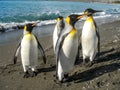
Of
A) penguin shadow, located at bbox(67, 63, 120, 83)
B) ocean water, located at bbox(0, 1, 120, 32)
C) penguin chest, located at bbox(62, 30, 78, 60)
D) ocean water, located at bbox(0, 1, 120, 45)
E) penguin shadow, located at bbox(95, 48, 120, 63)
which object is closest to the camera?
penguin chest, located at bbox(62, 30, 78, 60)

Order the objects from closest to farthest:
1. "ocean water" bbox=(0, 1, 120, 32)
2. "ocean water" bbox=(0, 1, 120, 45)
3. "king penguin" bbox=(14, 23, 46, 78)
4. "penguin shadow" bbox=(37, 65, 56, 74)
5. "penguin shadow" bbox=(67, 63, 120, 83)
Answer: "penguin shadow" bbox=(67, 63, 120, 83)
"king penguin" bbox=(14, 23, 46, 78)
"penguin shadow" bbox=(37, 65, 56, 74)
"ocean water" bbox=(0, 1, 120, 45)
"ocean water" bbox=(0, 1, 120, 32)

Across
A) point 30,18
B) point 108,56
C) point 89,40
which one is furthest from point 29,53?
point 30,18

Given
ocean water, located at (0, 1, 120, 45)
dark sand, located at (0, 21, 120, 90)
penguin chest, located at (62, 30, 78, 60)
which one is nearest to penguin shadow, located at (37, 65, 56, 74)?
dark sand, located at (0, 21, 120, 90)

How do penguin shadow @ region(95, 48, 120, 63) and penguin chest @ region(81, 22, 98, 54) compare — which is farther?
penguin shadow @ region(95, 48, 120, 63)

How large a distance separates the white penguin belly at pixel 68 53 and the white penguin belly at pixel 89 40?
1.40 m

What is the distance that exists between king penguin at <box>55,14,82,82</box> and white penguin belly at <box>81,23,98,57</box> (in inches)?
54.7

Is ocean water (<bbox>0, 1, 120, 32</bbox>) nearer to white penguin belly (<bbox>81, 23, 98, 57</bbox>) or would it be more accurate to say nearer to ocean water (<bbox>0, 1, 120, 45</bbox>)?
ocean water (<bbox>0, 1, 120, 45</bbox>)

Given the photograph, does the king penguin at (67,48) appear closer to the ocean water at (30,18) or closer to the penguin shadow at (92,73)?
the penguin shadow at (92,73)

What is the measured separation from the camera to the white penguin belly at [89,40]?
8.96 metres

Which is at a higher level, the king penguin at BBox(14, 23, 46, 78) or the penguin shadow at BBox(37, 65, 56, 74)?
the king penguin at BBox(14, 23, 46, 78)

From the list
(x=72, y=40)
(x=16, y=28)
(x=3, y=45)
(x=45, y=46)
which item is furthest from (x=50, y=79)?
(x=16, y=28)

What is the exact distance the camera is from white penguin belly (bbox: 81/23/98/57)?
8961 millimetres

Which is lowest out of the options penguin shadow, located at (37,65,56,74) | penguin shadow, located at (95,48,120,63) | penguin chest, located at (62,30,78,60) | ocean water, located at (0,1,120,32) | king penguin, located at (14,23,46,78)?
ocean water, located at (0,1,120,32)

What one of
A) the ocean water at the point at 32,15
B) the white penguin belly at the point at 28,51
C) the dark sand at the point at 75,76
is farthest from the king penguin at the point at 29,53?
the ocean water at the point at 32,15
